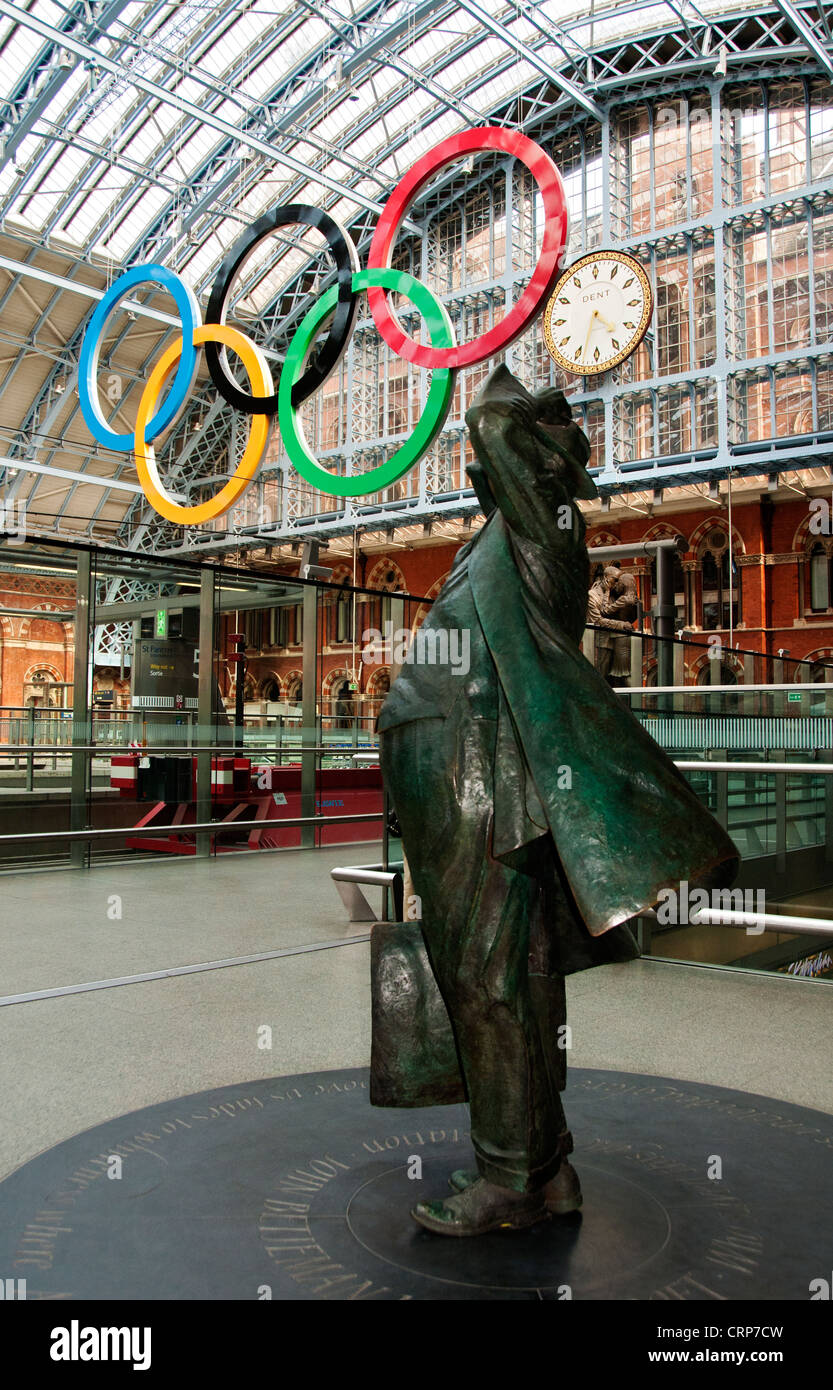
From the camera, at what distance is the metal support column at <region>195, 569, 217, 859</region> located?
7.44 metres

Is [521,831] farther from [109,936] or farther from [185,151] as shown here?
[185,151]

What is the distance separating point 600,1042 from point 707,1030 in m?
0.40

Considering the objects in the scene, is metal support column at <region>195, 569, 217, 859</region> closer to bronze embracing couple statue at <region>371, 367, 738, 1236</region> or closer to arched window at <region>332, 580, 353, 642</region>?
arched window at <region>332, 580, 353, 642</region>

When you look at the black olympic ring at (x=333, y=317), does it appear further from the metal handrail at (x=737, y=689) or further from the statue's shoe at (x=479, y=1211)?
the statue's shoe at (x=479, y=1211)

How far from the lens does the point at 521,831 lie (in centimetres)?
185

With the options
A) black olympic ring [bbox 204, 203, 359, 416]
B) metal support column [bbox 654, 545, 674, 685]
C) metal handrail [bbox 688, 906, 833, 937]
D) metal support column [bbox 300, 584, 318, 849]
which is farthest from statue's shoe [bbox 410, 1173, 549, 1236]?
metal support column [bbox 654, 545, 674, 685]

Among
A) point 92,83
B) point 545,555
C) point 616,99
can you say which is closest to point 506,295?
point 616,99

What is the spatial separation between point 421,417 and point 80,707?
17.1ft

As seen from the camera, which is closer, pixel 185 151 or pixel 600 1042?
pixel 600 1042

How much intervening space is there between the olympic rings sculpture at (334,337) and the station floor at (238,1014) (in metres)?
5.90

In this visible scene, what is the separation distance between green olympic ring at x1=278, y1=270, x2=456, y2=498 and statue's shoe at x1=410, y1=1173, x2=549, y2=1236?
8.26 m

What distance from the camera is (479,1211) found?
73.6 inches

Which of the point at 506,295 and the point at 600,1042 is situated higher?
the point at 506,295

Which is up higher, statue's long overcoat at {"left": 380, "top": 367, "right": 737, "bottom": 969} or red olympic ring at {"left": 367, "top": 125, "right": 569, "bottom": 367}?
red olympic ring at {"left": 367, "top": 125, "right": 569, "bottom": 367}
